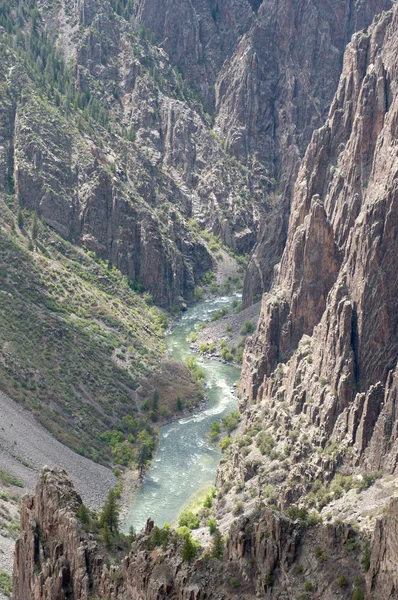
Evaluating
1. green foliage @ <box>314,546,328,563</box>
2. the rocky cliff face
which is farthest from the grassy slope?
green foliage @ <box>314,546,328,563</box>

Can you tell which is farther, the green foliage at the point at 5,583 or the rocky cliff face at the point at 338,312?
the rocky cliff face at the point at 338,312

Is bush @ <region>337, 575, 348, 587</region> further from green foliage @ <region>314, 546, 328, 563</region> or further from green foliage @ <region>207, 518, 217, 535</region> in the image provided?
green foliage @ <region>207, 518, 217, 535</region>

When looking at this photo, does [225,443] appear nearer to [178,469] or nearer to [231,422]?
[231,422]

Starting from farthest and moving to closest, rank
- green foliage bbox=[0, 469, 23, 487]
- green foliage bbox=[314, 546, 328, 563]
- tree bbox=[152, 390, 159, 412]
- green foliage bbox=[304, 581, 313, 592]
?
tree bbox=[152, 390, 159, 412] → green foliage bbox=[0, 469, 23, 487] → green foliage bbox=[314, 546, 328, 563] → green foliage bbox=[304, 581, 313, 592]

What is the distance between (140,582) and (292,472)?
73.6 m

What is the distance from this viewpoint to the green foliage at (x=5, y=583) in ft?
348

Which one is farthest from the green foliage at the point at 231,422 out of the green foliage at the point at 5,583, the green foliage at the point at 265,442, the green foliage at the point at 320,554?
the green foliage at the point at 320,554

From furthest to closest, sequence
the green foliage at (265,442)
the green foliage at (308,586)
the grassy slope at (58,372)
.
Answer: the grassy slope at (58,372)
the green foliage at (265,442)
the green foliage at (308,586)

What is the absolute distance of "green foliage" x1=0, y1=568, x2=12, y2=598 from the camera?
348 feet

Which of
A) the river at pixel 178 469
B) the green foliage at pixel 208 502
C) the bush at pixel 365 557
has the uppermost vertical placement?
the bush at pixel 365 557

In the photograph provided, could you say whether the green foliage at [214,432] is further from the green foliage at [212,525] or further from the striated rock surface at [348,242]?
the green foliage at [212,525]

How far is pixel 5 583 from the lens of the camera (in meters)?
109

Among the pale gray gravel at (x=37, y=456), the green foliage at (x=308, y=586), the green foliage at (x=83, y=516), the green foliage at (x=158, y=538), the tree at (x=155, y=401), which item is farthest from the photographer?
the tree at (x=155, y=401)

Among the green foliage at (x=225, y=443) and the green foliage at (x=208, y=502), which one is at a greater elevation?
the green foliage at (x=225, y=443)
